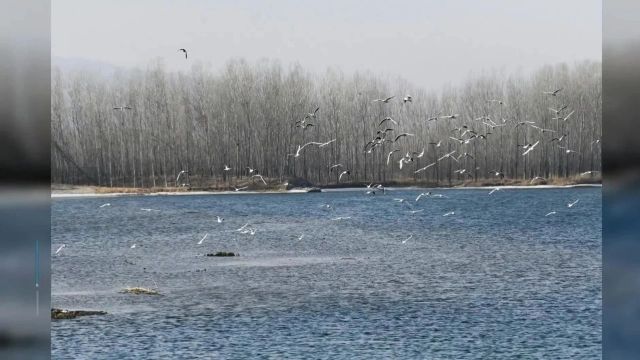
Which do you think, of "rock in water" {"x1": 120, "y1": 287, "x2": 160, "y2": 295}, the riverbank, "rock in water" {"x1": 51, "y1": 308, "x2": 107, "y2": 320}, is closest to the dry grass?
the riverbank

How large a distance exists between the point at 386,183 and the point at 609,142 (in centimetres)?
6361

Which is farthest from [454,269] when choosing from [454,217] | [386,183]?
[386,183]

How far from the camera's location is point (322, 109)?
71.3 metres

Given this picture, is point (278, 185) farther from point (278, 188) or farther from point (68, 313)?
point (68, 313)

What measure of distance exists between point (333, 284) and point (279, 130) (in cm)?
4427

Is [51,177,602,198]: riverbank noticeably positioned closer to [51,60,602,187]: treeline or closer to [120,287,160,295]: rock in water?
[51,60,602,187]: treeline

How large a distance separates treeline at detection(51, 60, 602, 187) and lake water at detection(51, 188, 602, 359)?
1516cm

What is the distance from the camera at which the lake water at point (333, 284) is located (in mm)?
17969

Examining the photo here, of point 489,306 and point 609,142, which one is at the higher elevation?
point 609,142

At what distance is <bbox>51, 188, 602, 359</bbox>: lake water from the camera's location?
707 inches

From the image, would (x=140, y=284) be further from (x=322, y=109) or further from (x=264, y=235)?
(x=322, y=109)

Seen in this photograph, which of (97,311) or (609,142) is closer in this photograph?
(609,142)

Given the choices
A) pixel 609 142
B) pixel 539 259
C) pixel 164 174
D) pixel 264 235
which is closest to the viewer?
pixel 609 142

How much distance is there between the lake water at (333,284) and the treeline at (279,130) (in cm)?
1516
